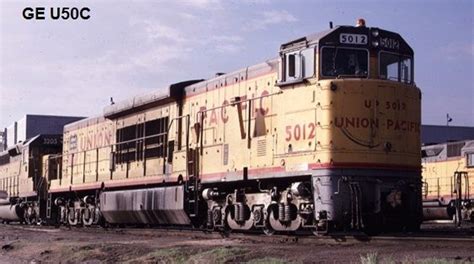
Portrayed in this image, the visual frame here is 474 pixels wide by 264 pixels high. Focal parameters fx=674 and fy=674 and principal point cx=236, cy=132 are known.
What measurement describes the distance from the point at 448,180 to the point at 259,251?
53.6 ft

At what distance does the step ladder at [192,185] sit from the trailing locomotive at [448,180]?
29.6 feet

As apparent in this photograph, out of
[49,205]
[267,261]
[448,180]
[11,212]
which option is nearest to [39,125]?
[11,212]

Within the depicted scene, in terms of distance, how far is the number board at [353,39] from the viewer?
12086 millimetres

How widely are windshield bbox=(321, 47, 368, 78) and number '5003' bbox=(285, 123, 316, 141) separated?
3.24 feet

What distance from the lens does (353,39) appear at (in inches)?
479

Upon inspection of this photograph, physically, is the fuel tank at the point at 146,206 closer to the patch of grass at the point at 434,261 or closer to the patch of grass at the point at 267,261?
the patch of grass at the point at 267,261

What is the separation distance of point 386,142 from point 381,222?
4.71 ft

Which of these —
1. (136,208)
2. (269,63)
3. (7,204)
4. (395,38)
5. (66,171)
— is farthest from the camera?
(7,204)

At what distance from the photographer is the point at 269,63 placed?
13742 mm

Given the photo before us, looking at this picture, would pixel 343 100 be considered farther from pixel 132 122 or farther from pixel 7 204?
pixel 7 204

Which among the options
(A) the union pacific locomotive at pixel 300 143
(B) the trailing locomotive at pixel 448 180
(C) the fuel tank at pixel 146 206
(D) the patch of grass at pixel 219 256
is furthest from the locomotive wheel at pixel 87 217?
(D) the patch of grass at pixel 219 256

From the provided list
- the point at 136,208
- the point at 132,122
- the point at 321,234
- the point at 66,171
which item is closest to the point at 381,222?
the point at 321,234

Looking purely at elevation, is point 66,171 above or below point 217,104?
below

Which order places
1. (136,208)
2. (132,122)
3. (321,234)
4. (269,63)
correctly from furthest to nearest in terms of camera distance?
(132,122)
(136,208)
(269,63)
(321,234)
